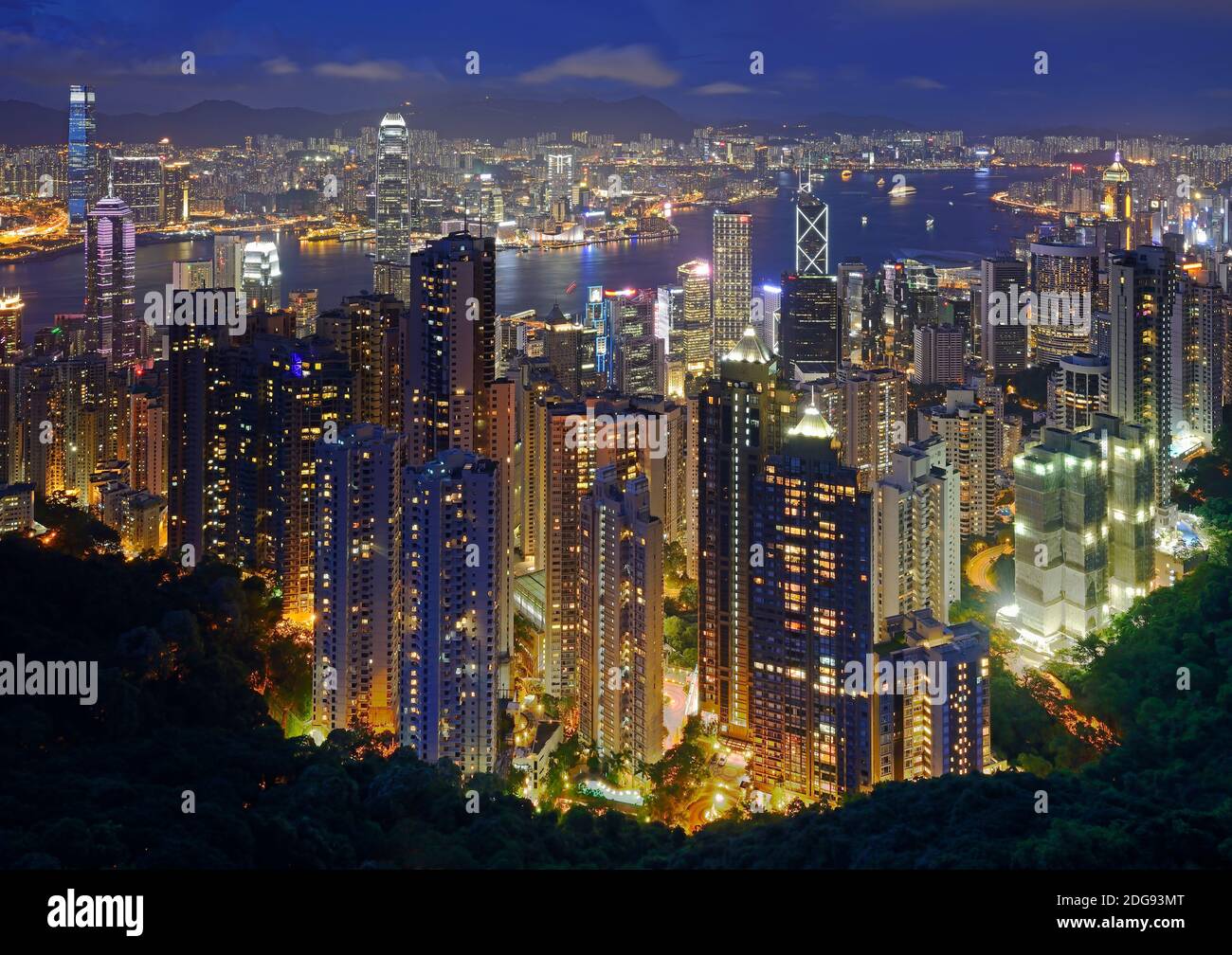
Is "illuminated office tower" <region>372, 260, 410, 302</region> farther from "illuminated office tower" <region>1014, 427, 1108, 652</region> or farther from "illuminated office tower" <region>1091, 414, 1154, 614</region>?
"illuminated office tower" <region>1091, 414, 1154, 614</region>

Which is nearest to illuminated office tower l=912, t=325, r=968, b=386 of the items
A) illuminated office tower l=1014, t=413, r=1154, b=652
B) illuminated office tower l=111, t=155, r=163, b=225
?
illuminated office tower l=1014, t=413, r=1154, b=652

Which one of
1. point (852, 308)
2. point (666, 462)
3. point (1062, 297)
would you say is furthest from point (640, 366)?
point (1062, 297)

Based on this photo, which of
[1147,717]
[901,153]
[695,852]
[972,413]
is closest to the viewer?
[695,852]

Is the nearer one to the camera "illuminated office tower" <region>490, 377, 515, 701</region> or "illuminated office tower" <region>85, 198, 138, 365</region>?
"illuminated office tower" <region>490, 377, 515, 701</region>

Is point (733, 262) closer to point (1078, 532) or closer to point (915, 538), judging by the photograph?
point (1078, 532)
